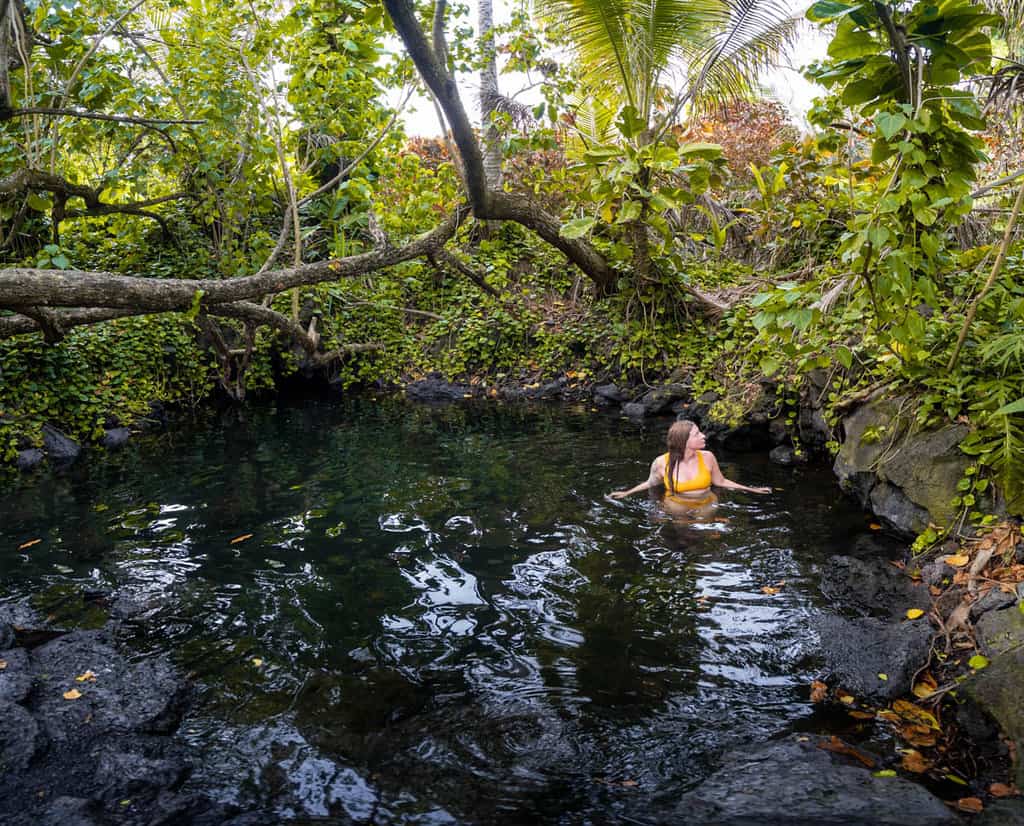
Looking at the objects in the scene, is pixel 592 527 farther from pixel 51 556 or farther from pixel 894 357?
pixel 51 556

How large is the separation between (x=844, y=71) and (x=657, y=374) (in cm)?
936

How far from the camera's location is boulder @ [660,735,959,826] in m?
3.05

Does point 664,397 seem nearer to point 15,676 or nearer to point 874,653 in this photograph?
point 874,653

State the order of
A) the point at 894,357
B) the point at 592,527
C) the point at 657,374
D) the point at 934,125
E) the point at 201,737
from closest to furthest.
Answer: the point at 201,737 < the point at 934,125 < the point at 894,357 < the point at 592,527 < the point at 657,374

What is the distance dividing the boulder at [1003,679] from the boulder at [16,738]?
187 inches

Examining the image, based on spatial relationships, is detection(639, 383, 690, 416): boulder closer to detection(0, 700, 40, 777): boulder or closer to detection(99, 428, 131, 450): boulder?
detection(99, 428, 131, 450): boulder

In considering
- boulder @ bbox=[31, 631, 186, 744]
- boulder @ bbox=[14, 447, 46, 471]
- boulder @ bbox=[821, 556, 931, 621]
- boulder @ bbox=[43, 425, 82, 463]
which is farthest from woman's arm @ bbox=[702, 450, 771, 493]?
boulder @ bbox=[14, 447, 46, 471]

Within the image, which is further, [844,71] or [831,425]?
[831,425]

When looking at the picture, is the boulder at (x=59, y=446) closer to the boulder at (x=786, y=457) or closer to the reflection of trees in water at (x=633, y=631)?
the reflection of trees in water at (x=633, y=631)

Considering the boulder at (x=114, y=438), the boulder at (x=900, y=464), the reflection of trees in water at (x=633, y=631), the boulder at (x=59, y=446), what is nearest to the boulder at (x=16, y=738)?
the reflection of trees in water at (x=633, y=631)

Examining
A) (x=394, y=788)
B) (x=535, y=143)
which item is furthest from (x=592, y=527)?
(x=535, y=143)

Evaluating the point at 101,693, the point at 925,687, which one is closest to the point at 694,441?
the point at 925,687

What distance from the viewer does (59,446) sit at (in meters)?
10.9

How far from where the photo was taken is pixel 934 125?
4277mm
